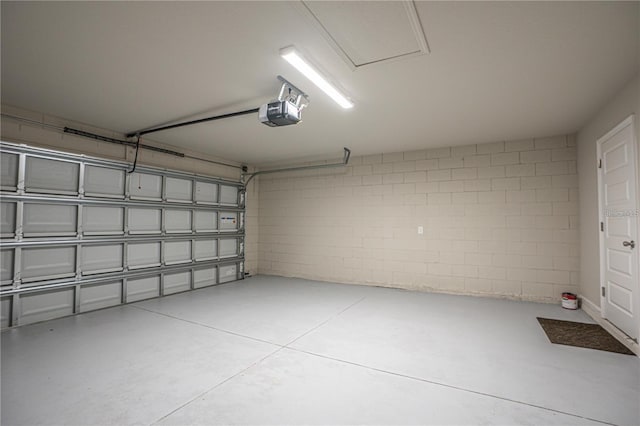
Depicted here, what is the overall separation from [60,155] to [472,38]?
5060mm

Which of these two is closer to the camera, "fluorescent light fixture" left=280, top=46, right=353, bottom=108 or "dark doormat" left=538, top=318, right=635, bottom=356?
"fluorescent light fixture" left=280, top=46, right=353, bottom=108

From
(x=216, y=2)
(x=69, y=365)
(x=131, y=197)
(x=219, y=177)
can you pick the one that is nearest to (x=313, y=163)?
(x=219, y=177)

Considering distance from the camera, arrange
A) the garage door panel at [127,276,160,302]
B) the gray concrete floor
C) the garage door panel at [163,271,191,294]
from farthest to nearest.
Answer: the garage door panel at [163,271,191,294] < the garage door panel at [127,276,160,302] < the gray concrete floor

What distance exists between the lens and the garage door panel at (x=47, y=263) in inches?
149

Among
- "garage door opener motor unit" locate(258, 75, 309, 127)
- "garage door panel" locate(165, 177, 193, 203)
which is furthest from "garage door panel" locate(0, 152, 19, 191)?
"garage door opener motor unit" locate(258, 75, 309, 127)

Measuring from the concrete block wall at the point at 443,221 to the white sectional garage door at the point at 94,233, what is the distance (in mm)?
2165

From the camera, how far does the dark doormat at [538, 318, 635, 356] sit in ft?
10.1

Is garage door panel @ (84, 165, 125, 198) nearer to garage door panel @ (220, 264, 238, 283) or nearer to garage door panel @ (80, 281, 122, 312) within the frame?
garage door panel @ (80, 281, 122, 312)

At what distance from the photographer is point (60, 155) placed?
4035mm

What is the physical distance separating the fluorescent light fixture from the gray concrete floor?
2699mm

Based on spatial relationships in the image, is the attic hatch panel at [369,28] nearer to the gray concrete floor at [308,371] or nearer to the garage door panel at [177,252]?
the gray concrete floor at [308,371]

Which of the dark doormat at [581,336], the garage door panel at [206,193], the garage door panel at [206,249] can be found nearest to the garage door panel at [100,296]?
the garage door panel at [206,249]

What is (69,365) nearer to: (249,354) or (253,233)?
(249,354)

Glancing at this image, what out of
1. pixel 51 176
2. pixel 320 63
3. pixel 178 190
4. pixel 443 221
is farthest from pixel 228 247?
pixel 320 63
